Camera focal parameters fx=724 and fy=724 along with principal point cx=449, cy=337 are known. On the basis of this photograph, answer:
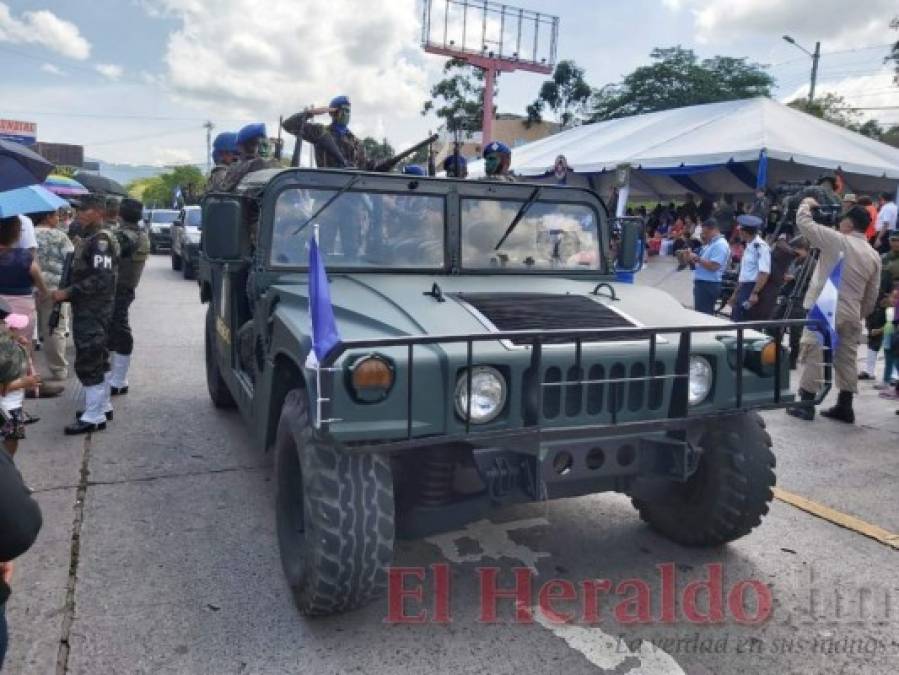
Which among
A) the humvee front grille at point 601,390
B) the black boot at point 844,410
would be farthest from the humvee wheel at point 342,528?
the black boot at point 844,410

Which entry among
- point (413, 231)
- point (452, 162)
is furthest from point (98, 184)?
point (413, 231)

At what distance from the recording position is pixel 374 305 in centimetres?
319

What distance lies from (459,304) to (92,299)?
121 inches

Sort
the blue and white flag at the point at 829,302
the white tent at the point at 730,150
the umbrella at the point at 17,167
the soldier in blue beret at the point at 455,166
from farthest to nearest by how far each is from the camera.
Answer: the white tent at the point at 730,150 → the blue and white flag at the point at 829,302 → the soldier in blue beret at the point at 455,166 → the umbrella at the point at 17,167

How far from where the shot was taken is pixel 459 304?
3.27 m

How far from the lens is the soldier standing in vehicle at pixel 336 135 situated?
557 cm

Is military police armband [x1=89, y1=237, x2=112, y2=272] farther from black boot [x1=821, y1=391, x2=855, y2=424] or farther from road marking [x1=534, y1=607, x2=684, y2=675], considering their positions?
black boot [x1=821, y1=391, x2=855, y2=424]

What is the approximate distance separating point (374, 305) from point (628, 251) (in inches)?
81.7

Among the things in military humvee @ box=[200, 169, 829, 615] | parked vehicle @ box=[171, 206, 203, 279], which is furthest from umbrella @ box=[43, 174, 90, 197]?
military humvee @ box=[200, 169, 829, 615]

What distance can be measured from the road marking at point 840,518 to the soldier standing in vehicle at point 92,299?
4.59 meters

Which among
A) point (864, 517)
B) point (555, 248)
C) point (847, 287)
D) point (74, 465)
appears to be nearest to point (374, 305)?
point (555, 248)

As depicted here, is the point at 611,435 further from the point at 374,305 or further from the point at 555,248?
the point at 555,248

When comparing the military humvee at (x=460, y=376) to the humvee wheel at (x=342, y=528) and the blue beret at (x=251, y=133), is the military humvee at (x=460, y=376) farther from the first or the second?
the blue beret at (x=251, y=133)

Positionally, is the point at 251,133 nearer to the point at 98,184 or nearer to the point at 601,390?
the point at 601,390
